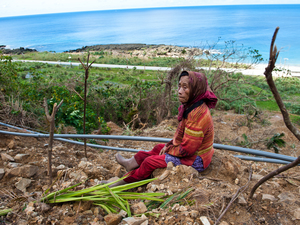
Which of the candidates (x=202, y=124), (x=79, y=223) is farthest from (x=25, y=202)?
(x=202, y=124)

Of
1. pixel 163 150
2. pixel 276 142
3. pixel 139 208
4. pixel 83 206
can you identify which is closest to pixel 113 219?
pixel 139 208

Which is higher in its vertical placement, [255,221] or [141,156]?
[141,156]

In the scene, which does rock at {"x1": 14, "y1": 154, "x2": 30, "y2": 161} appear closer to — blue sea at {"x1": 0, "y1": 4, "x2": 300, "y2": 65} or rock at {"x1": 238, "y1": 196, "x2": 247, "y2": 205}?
rock at {"x1": 238, "y1": 196, "x2": 247, "y2": 205}

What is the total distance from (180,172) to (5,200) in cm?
177

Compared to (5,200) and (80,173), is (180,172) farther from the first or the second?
(5,200)

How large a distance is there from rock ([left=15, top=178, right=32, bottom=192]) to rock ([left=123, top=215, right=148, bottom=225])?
1.48 meters

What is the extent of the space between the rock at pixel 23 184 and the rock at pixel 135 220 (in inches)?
58.4

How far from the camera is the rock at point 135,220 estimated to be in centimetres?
167

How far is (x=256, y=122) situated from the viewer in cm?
786


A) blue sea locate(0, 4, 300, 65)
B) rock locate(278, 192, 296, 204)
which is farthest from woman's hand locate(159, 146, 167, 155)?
blue sea locate(0, 4, 300, 65)

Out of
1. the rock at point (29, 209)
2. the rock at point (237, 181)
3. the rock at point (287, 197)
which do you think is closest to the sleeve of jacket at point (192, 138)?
the rock at point (237, 181)

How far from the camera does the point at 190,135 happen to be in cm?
226

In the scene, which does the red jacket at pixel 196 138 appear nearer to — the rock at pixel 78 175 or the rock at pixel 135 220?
the rock at pixel 135 220

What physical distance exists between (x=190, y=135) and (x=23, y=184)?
201cm
